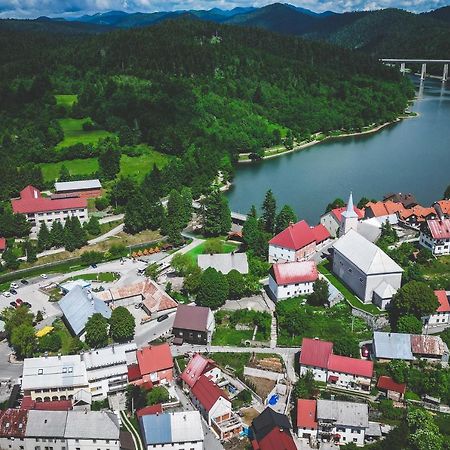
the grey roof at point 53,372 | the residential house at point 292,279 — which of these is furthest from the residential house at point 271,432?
the residential house at point 292,279

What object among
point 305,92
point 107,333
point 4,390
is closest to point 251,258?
point 107,333

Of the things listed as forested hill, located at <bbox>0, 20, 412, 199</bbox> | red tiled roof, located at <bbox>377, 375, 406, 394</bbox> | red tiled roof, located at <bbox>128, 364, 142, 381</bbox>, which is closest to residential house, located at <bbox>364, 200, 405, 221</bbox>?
forested hill, located at <bbox>0, 20, 412, 199</bbox>

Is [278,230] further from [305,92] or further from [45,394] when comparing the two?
[305,92]

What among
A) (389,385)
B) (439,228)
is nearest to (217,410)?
(389,385)

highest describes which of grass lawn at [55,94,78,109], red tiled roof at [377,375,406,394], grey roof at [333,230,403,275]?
grass lawn at [55,94,78,109]

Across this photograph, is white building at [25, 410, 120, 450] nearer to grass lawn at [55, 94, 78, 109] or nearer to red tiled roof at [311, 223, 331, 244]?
red tiled roof at [311, 223, 331, 244]

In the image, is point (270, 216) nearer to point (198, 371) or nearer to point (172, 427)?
point (198, 371)

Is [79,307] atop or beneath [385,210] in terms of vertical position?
beneath
